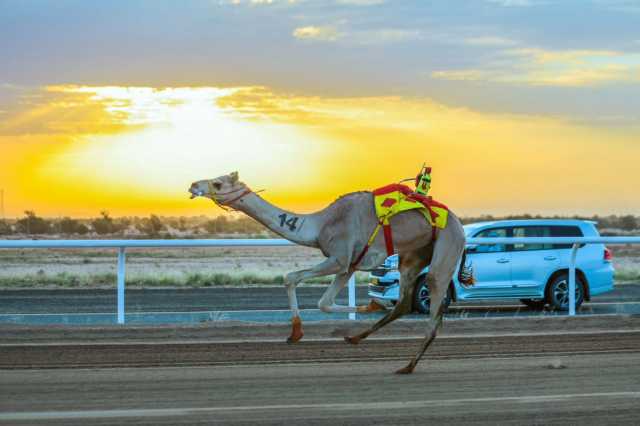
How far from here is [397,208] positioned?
12.9m

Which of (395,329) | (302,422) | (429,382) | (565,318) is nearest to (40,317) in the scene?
(395,329)

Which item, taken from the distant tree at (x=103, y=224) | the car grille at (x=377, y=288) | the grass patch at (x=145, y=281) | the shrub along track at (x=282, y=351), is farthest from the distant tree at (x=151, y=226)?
the shrub along track at (x=282, y=351)

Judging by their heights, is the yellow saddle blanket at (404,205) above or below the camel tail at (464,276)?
above

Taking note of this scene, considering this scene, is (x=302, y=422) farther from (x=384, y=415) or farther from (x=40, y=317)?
(x=40, y=317)

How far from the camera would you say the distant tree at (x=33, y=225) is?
98169mm

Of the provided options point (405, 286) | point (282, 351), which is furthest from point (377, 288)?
point (405, 286)

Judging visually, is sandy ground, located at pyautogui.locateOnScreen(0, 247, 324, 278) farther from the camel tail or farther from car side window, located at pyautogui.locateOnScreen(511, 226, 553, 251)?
the camel tail

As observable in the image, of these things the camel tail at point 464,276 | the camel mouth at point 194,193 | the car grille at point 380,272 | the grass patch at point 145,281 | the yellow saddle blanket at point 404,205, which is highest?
the camel mouth at point 194,193

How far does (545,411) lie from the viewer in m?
10.3

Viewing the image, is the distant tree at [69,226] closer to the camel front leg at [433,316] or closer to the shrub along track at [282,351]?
the shrub along track at [282,351]

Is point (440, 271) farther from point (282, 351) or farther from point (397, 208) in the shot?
point (282, 351)

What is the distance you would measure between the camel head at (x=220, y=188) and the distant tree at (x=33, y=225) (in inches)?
3424

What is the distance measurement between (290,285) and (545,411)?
350 cm

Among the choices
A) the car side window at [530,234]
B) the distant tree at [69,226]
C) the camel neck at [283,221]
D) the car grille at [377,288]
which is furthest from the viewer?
the distant tree at [69,226]
